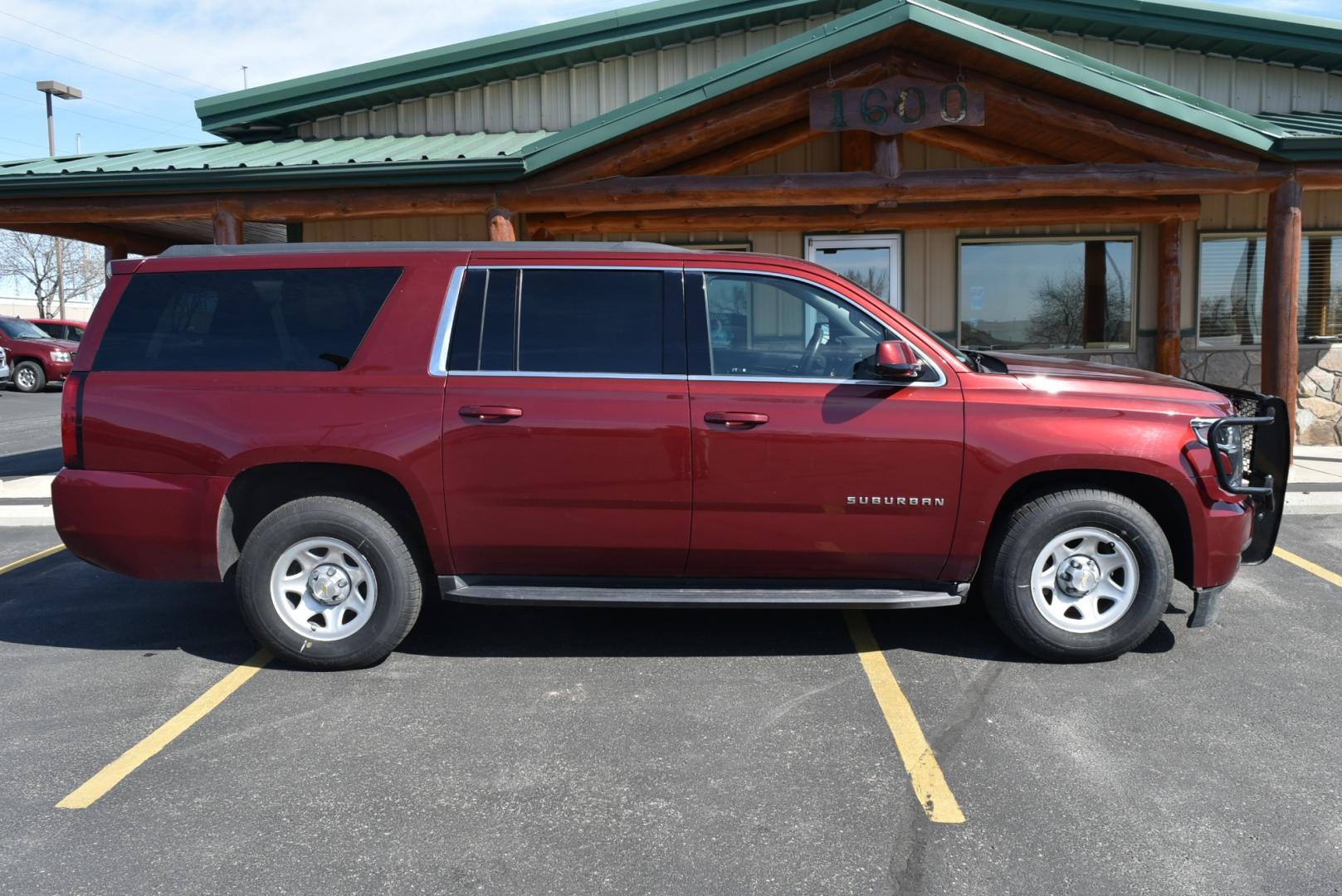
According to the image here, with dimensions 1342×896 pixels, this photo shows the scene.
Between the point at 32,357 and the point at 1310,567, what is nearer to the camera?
the point at 1310,567

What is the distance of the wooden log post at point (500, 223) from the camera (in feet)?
29.4

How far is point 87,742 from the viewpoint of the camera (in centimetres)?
388

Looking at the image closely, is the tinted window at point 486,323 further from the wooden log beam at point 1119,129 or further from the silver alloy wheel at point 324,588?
the wooden log beam at point 1119,129

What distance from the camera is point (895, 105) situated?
28.0ft

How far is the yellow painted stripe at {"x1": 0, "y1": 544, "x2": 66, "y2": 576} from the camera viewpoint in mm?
6598

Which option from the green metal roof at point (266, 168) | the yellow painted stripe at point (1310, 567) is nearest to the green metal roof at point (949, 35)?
the green metal roof at point (266, 168)

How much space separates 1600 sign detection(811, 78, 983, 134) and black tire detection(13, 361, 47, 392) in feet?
68.1

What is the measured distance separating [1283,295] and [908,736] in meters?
7.19

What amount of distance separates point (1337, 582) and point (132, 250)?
1371cm

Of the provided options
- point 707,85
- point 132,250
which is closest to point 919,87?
point 707,85

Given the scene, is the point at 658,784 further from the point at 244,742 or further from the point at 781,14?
the point at 781,14

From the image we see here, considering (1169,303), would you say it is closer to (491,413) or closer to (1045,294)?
(1045,294)

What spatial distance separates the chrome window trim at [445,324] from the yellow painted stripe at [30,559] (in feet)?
13.3

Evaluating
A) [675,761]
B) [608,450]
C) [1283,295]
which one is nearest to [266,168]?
[608,450]
